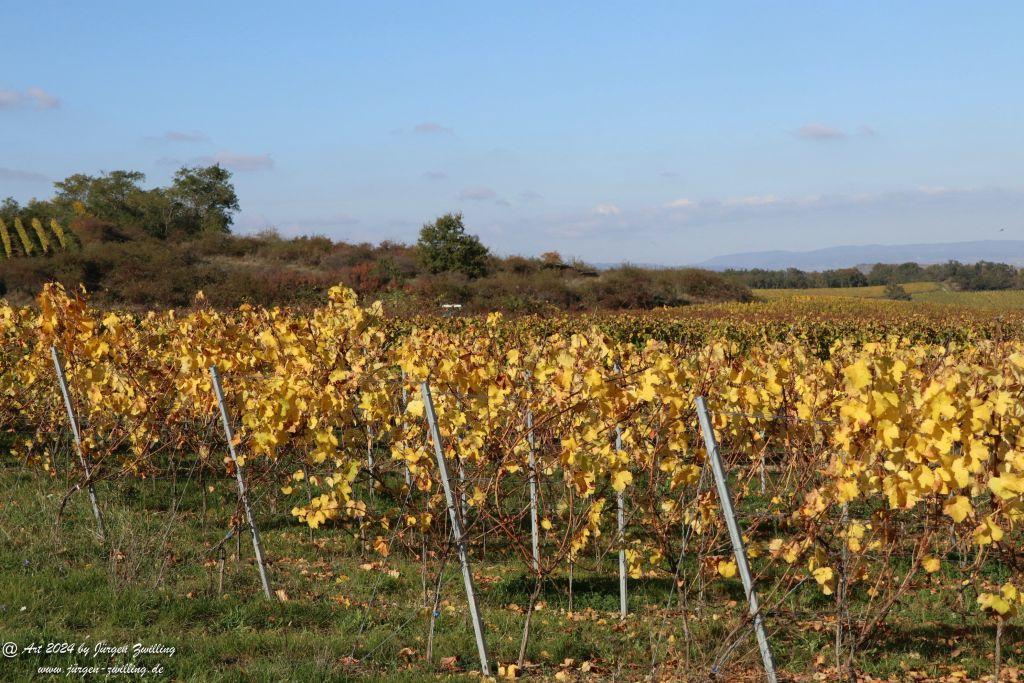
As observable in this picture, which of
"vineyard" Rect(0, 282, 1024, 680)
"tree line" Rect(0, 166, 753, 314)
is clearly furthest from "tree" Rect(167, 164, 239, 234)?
"vineyard" Rect(0, 282, 1024, 680)

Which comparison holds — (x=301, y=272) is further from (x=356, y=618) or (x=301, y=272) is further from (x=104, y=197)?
(x=356, y=618)

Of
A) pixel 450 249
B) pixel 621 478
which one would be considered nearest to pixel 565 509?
pixel 621 478

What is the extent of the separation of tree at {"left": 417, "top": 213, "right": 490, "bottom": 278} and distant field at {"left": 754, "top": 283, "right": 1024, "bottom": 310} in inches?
661

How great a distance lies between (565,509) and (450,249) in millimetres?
37642

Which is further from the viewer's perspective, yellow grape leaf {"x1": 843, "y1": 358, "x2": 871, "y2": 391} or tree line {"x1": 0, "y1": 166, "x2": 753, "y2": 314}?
tree line {"x1": 0, "y1": 166, "x2": 753, "y2": 314}

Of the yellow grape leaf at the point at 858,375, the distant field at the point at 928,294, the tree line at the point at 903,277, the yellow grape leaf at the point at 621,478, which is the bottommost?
the yellow grape leaf at the point at 621,478

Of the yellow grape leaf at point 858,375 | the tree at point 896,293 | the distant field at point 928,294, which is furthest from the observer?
the tree at point 896,293

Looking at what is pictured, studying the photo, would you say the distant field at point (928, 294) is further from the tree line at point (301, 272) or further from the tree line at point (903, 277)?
the tree line at point (301, 272)

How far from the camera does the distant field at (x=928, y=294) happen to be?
164 feet

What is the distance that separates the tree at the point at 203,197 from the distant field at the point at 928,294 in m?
37.3

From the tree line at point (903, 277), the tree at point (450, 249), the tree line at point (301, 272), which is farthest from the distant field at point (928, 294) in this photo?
the tree at point (450, 249)

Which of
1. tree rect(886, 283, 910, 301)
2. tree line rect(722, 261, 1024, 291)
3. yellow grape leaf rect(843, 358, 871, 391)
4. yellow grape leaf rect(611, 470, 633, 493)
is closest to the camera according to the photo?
yellow grape leaf rect(843, 358, 871, 391)

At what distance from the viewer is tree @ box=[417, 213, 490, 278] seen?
41750 millimetres

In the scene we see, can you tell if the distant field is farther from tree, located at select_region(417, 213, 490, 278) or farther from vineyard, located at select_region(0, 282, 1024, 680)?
vineyard, located at select_region(0, 282, 1024, 680)
